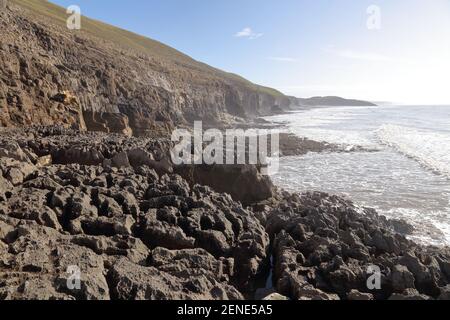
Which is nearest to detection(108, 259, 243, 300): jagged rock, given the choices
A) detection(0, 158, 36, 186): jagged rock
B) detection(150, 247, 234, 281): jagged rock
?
detection(150, 247, 234, 281): jagged rock

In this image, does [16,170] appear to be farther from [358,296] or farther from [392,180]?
[392,180]

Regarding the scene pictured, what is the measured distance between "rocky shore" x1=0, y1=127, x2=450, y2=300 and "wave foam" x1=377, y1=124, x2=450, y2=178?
81.0 ft

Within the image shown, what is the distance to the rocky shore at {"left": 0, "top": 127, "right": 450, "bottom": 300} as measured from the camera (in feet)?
26.3

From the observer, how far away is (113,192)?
12836mm

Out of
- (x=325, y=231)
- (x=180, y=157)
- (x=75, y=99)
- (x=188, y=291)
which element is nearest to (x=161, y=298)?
(x=188, y=291)

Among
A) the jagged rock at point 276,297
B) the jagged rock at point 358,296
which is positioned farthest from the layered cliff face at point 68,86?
the jagged rock at point 358,296

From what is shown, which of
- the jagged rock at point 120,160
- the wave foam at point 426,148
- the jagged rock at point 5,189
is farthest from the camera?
the wave foam at point 426,148

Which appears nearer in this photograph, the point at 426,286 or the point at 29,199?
the point at 426,286

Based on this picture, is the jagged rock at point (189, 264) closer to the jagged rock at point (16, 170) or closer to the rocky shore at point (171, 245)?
the rocky shore at point (171, 245)

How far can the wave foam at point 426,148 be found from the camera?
37.2 meters

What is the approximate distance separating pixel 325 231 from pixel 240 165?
292 inches

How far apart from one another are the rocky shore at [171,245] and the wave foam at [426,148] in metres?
24.7

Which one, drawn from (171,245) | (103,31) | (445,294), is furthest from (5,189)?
(103,31)
